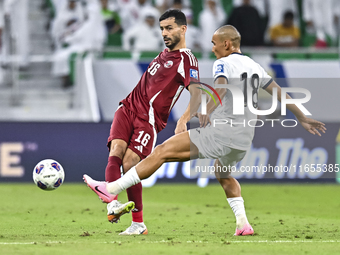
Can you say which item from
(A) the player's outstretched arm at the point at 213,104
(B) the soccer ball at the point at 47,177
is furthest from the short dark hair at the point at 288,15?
(A) the player's outstretched arm at the point at 213,104

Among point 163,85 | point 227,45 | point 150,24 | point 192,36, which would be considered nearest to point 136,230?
point 163,85

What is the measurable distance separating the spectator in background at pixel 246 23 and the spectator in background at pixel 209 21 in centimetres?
63

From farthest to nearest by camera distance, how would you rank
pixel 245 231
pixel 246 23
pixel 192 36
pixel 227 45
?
1. pixel 192 36
2. pixel 246 23
3. pixel 245 231
4. pixel 227 45

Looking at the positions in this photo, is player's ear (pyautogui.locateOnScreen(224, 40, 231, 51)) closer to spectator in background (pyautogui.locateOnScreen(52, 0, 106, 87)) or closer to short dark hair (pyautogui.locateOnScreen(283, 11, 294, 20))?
spectator in background (pyautogui.locateOnScreen(52, 0, 106, 87))

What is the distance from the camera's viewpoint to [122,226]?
24.1 ft

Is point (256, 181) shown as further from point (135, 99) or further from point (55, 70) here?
point (135, 99)

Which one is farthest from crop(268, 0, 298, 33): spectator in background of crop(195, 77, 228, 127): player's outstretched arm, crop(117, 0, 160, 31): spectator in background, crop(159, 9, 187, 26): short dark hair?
crop(195, 77, 228, 127): player's outstretched arm

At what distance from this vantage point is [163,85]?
659cm

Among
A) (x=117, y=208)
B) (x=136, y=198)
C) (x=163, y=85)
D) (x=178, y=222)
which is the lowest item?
(x=178, y=222)

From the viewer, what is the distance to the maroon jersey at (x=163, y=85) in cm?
654

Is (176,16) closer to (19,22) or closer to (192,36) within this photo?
(19,22)

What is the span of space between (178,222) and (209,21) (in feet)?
27.5

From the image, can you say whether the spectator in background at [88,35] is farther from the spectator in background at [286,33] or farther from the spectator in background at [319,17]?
the spectator in background at [319,17]

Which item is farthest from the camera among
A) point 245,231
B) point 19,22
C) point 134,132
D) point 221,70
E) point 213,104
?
point 19,22
